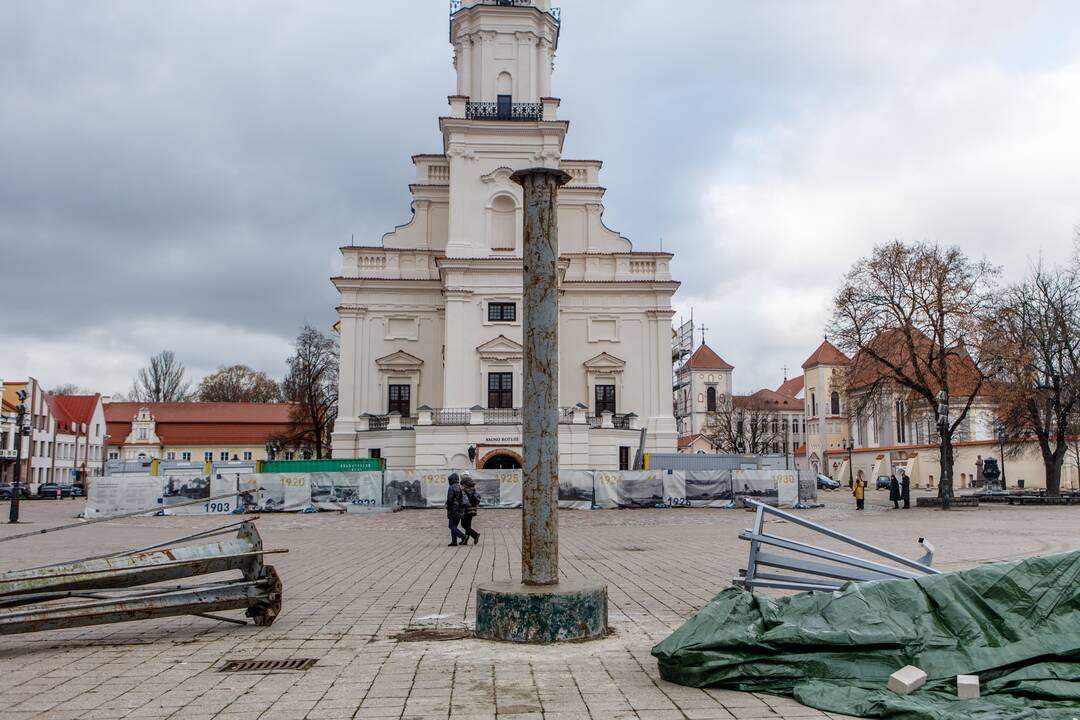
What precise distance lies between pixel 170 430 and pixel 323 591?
89008 millimetres

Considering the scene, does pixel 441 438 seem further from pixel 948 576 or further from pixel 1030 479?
pixel 1030 479

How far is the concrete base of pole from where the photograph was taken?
7.08m

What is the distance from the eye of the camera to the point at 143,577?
7898mm

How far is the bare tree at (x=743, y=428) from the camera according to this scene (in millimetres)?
87750

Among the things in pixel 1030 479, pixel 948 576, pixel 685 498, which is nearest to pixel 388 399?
pixel 685 498

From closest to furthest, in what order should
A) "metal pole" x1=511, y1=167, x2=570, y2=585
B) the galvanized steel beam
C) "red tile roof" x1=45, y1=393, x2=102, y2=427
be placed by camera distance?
the galvanized steel beam
"metal pole" x1=511, y1=167, x2=570, y2=585
"red tile roof" x1=45, y1=393, x2=102, y2=427

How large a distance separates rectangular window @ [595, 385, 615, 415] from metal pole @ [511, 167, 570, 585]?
38121 mm

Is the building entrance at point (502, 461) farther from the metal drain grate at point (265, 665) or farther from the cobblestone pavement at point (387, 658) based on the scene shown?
the metal drain grate at point (265, 665)

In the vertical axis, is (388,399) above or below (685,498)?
above

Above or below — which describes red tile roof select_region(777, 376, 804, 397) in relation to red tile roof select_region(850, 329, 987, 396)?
above

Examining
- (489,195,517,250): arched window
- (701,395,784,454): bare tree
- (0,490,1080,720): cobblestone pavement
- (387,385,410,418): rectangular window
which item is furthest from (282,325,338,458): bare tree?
(0,490,1080,720): cobblestone pavement

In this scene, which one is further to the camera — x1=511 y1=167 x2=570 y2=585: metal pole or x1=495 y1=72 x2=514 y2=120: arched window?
x1=495 y1=72 x2=514 y2=120: arched window

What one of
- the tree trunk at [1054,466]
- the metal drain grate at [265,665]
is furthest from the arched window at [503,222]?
the metal drain grate at [265,665]

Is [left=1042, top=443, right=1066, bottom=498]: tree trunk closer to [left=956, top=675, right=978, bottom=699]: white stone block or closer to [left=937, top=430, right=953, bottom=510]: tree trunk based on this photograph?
[left=937, top=430, right=953, bottom=510]: tree trunk
